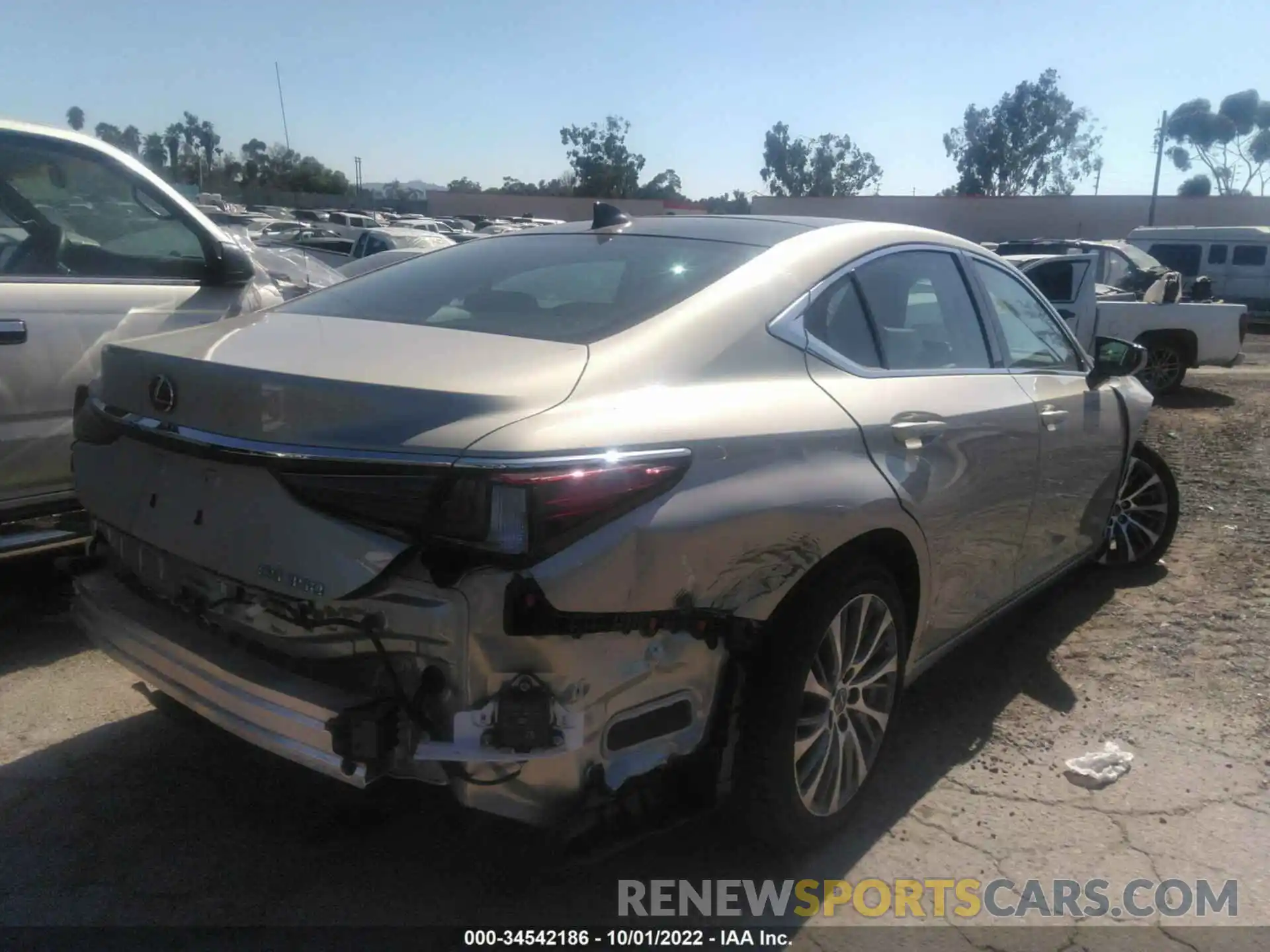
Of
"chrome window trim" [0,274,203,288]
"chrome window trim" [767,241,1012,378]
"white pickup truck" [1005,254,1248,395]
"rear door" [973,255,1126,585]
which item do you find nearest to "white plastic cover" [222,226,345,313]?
"chrome window trim" [0,274,203,288]

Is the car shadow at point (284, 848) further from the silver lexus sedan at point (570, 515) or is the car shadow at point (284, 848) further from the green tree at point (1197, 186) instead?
the green tree at point (1197, 186)

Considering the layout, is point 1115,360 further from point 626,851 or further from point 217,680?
point 217,680

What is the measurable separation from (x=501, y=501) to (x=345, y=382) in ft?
1.63

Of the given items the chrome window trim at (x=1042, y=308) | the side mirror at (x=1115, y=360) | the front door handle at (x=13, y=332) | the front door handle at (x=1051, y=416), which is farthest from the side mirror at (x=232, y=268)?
the side mirror at (x=1115, y=360)

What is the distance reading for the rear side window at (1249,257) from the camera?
22.0 metres

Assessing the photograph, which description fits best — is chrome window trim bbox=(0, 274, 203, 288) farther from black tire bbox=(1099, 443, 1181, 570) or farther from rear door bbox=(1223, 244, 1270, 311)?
rear door bbox=(1223, 244, 1270, 311)

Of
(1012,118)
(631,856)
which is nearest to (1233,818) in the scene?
(631,856)

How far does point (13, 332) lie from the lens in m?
3.99

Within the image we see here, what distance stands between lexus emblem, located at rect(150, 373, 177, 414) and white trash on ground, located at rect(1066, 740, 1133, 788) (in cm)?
290

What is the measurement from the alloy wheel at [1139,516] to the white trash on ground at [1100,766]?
1.99 meters

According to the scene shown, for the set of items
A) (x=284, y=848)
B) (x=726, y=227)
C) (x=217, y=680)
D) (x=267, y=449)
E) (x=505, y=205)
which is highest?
(x=505, y=205)

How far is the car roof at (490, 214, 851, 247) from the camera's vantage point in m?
3.22

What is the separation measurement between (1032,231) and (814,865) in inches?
1951

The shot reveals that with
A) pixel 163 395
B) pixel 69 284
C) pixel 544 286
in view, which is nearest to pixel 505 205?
pixel 69 284
